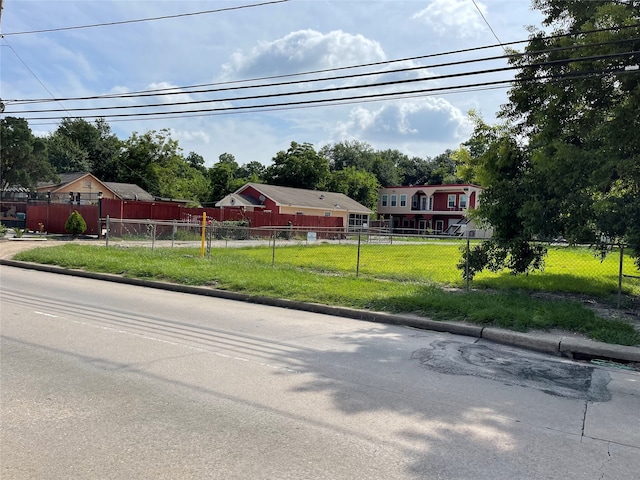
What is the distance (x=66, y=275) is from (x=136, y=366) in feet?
33.7

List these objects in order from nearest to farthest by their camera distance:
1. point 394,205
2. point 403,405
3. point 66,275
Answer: point 403,405 → point 66,275 → point 394,205

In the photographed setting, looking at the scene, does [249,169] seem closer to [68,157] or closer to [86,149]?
[86,149]

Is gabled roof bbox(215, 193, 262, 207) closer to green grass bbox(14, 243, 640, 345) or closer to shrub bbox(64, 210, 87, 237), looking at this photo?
shrub bbox(64, 210, 87, 237)

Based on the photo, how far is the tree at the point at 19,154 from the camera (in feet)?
122

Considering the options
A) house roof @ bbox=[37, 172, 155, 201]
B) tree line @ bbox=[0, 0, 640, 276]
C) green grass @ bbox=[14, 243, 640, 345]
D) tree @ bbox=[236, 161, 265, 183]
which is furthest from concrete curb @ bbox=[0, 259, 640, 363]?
tree @ bbox=[236, 161, 265, 183]

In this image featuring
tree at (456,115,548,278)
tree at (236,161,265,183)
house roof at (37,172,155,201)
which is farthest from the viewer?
tree at (236,161,265,183)

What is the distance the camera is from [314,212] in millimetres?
49812

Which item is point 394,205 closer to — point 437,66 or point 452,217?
point 452,217

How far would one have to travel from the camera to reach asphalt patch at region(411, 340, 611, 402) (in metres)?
5.37

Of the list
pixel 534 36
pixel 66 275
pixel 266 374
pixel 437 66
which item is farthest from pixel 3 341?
pixel 534 36

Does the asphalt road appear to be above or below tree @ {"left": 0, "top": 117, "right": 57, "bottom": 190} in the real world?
below

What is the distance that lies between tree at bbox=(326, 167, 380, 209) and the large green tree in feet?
174

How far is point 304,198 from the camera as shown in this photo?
49750mm

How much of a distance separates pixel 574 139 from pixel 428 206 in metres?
50.2
